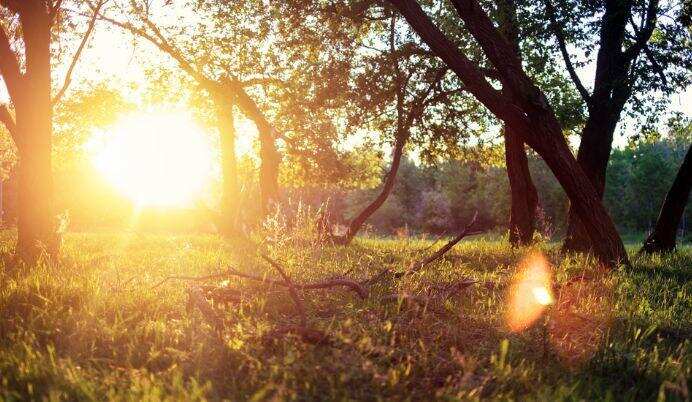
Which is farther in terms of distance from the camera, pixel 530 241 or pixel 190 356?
pixel 530 241

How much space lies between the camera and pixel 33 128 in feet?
32.3

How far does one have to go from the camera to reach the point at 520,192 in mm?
16250

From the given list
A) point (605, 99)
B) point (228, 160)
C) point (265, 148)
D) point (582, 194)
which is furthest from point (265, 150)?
point (582, 194)

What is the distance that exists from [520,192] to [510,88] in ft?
19.9

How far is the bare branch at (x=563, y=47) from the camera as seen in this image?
13.2 m

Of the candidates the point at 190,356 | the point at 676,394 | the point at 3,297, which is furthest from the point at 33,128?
the point at 676,394

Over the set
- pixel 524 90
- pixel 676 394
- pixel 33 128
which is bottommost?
pixel 676 394

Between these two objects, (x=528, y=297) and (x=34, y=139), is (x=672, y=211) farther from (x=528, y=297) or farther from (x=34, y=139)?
(x=34, y=139)

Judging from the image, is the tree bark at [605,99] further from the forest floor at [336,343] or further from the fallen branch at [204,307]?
the fallen branch at [204,307]

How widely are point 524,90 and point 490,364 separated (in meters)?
6.97

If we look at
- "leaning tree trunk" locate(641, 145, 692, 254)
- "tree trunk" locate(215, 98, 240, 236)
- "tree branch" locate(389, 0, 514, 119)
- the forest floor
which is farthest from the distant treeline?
the forest floor

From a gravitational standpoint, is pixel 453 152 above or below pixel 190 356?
above

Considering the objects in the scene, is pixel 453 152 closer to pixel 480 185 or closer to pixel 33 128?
pixel 33 128

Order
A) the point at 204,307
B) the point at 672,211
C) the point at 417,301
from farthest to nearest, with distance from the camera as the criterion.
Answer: the point at 672,211 < the point at 417,301 < the point at 204,307
